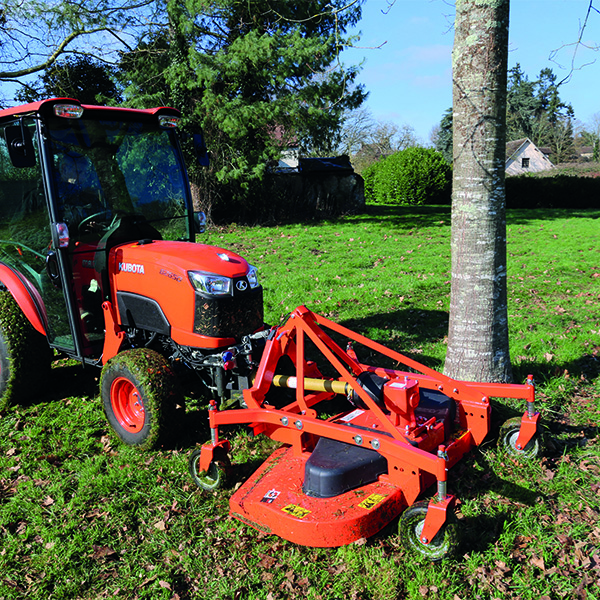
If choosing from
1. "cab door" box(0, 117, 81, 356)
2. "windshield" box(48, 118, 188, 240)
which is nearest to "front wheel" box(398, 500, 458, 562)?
"cab door" box(0, 117, 81, 356)

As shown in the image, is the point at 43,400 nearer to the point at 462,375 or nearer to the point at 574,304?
the point at 462,375

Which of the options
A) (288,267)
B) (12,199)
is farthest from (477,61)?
(288,267)

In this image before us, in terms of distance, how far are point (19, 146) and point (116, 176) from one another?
3.10 ft

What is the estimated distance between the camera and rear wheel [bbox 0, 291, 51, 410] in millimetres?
4922

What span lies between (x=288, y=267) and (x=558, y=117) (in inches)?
2160

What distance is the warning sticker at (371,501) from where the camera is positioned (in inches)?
125

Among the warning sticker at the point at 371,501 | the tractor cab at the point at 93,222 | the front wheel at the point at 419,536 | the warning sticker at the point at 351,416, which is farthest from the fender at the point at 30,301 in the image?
the front wheel at the point at 419,536

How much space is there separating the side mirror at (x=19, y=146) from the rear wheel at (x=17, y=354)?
5.58ft

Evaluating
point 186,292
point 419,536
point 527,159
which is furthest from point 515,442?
point 527,159

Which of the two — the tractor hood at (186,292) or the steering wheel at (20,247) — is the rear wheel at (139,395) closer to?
the tractor hood at (186,292)

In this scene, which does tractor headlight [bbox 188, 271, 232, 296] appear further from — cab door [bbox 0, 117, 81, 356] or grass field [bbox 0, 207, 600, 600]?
cab door [bbox 0, 117, 81, 356]

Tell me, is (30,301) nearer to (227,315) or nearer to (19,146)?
(19,146)

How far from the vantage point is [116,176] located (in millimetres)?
4695

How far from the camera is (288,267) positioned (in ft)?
35.8
